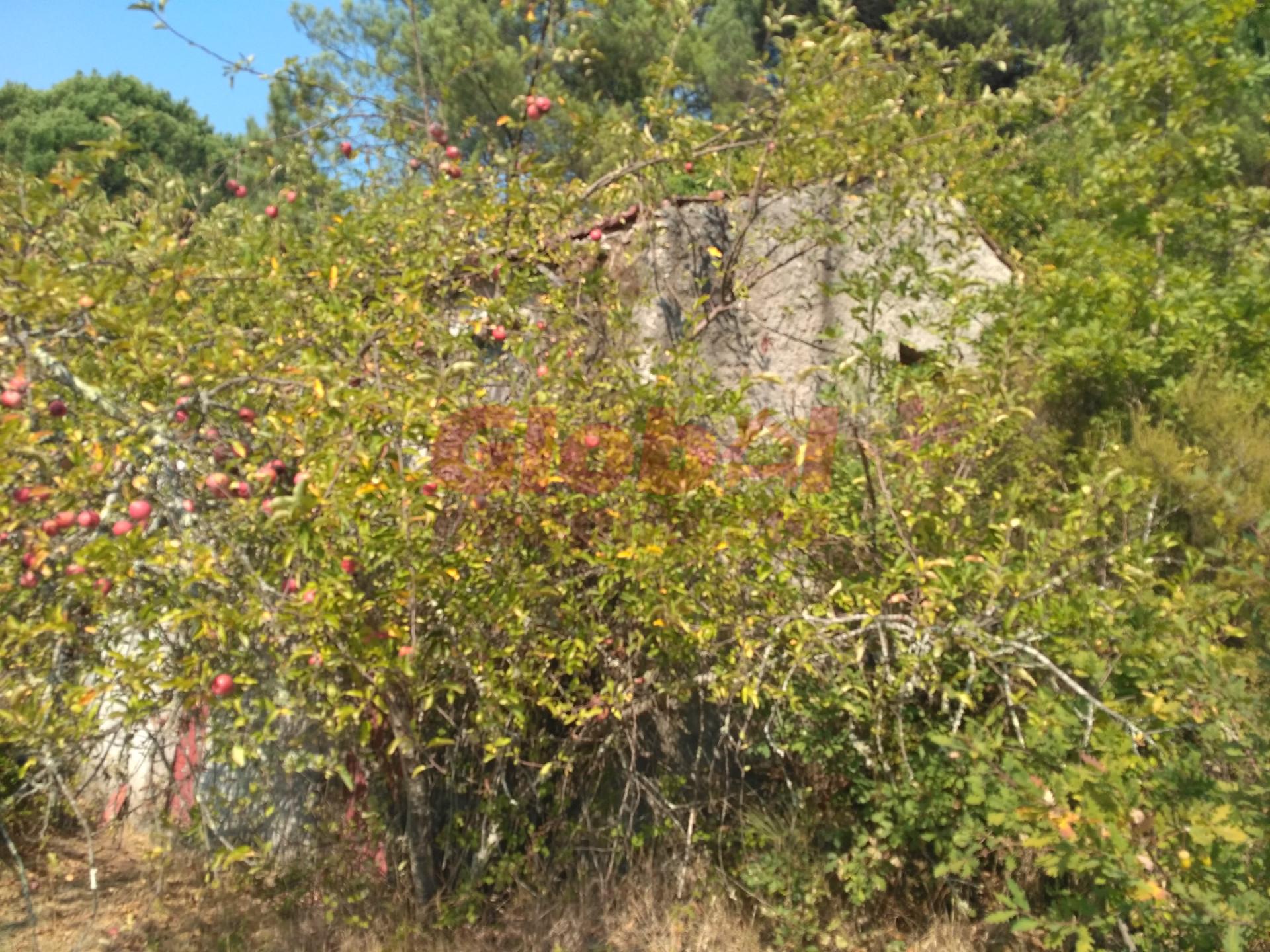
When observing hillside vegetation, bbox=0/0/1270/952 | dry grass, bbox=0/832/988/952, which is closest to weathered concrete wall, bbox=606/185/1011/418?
hillside vegetation, bbox=0/0/1270/952

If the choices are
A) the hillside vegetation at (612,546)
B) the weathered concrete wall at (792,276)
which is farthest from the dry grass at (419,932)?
the weathered concrete wall at (792,276)

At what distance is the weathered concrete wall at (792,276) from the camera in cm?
354

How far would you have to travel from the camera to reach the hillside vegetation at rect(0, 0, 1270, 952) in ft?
7.12

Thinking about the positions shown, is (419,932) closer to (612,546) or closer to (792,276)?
(612,546)

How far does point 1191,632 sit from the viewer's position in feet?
7.98

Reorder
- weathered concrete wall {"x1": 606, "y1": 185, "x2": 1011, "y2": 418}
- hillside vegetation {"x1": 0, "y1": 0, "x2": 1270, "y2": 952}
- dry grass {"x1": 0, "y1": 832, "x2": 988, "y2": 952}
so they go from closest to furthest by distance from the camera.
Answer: hillside vegetation {"x1": 0, "y1": 0, "x2": 1270, "y2": 952} < dry grass {"x1": 0, "y1": 832, "x2": 988, "y2": 952} < weathered concrete wall {"x1": 606, "y1": 185, "x2": 1011, "y2": 418}

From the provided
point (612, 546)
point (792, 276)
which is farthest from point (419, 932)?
point (792, 276)

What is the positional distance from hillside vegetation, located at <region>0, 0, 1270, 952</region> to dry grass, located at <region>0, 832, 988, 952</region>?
0.18 feet

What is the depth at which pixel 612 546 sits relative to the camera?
2570mm

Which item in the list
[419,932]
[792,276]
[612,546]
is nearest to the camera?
[612,546]

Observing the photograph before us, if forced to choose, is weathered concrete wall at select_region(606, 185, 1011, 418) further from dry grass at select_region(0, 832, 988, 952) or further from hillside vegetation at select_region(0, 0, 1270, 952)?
dry grass at select_region(0, 832, 988, 952)

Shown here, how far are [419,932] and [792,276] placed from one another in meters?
3.45

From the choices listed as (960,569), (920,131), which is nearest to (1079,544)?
(960,569)

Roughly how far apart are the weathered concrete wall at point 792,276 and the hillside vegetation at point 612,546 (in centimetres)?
10
